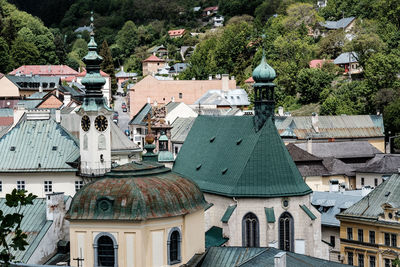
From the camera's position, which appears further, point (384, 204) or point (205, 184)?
point (384, 204)

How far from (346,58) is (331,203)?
208ft

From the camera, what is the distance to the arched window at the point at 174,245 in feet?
107

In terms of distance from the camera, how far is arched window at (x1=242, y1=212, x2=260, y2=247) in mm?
44156

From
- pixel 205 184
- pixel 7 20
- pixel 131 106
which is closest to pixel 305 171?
pixel 205 184

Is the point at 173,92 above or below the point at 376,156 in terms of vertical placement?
above

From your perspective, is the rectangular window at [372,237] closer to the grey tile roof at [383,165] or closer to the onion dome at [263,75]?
the onion dome at [263,75]

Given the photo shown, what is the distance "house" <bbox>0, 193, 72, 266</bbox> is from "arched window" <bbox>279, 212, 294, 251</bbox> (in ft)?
39.5

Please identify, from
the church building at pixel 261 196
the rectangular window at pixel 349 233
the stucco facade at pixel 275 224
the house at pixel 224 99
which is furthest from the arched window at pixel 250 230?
the house at pixel 224 99

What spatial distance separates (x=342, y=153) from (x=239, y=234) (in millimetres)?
45087

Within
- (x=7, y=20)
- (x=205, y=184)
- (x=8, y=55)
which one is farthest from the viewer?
(x=7, y=20)

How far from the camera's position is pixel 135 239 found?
32.1 metres

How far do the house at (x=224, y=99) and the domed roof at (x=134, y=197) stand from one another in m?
81.5

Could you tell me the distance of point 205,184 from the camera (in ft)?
157

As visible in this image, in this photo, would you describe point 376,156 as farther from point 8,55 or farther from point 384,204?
point 8,55
